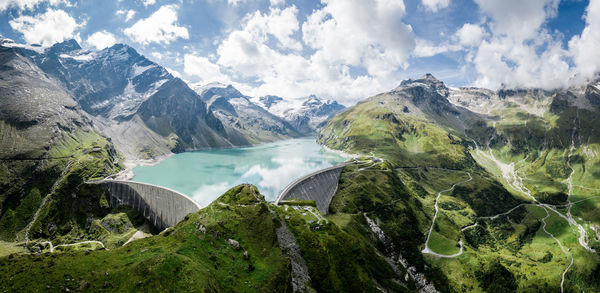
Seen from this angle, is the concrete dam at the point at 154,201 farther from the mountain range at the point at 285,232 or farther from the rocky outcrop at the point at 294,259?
the rocky outcrop at the point at 294,259

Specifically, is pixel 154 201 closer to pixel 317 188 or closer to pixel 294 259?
pixel 317 188

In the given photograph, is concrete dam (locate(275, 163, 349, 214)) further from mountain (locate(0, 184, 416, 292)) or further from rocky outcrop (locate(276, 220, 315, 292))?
rocky outcrop (locate(276, 220, 315, 292))

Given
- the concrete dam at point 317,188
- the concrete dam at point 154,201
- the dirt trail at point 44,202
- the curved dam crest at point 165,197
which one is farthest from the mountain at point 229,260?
the dirt trail at point 44,202

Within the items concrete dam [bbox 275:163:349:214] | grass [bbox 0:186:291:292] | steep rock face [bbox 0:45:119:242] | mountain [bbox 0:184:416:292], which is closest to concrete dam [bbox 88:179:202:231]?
steep rock face [bbox 0:45:119:242]

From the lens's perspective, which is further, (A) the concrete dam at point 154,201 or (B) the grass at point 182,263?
(A) the concrete dam at point 154,201

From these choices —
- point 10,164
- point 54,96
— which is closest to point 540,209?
point 10,164

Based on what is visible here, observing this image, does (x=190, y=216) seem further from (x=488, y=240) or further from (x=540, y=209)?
(x=540, y=209)

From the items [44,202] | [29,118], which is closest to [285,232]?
[44,202]
